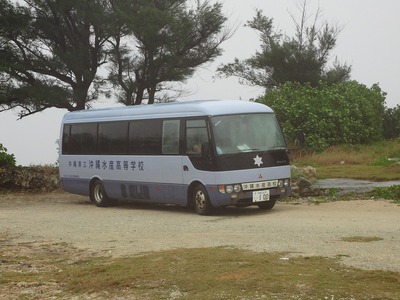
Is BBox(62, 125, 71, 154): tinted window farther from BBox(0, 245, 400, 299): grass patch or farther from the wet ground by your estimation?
BBox(0, 245, 400, 299): grass patch

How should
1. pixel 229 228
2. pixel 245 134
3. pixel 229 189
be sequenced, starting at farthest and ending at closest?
pixel 245 134 → pixel 229 189 → pixel 229 228

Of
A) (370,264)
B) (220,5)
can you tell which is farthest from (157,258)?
(220,5)

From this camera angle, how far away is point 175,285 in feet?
30.0

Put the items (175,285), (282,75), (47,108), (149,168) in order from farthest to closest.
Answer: (282,75)
(47,108)
(149,168)
(175,285)

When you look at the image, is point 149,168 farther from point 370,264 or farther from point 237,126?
point 370,264

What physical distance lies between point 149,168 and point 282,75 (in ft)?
110

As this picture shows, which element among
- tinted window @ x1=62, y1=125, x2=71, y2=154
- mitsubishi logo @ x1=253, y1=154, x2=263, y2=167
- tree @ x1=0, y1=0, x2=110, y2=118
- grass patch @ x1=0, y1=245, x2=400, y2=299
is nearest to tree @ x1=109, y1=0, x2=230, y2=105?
tree @ x1=0, y1=0, x2=110, y2=118

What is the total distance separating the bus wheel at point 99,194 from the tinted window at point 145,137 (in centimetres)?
197

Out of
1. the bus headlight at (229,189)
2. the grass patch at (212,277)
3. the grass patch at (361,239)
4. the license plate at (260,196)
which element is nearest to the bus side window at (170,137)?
the bus headlight at (229,189)

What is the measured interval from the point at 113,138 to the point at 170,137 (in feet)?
9.89

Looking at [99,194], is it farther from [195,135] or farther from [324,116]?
[324,116]

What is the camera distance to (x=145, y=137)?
67.5 feet

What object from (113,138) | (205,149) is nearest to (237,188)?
(205,149)

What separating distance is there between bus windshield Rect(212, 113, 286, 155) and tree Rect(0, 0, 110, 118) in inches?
596
